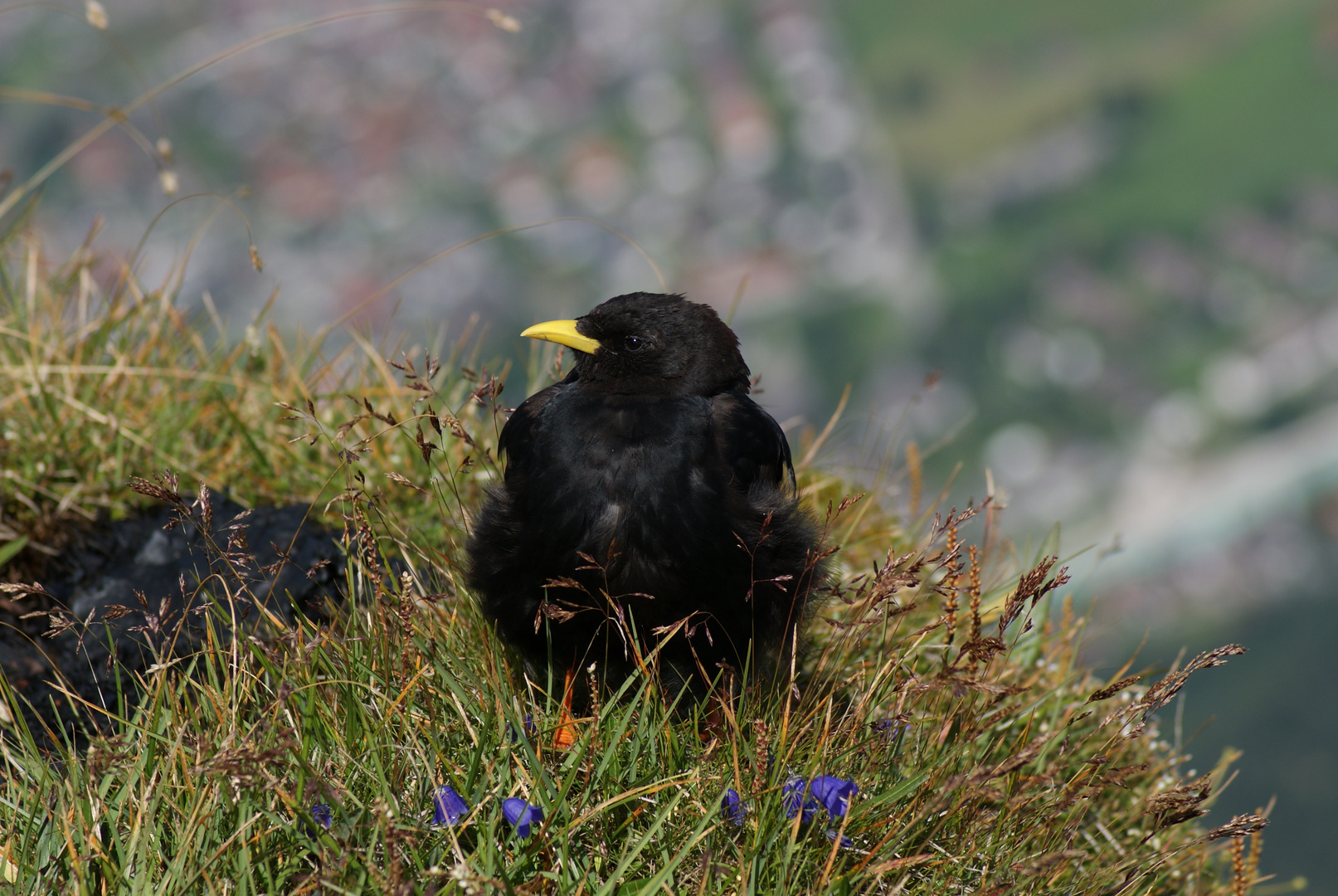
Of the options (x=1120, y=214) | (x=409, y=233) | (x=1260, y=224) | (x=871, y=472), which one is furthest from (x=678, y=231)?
(x=871, y=472)

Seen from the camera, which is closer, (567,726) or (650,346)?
(567,726)

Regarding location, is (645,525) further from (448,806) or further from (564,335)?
(448,806)

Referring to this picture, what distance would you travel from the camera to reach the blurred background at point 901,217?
133 meters

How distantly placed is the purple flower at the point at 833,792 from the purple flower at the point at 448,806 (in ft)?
2.93

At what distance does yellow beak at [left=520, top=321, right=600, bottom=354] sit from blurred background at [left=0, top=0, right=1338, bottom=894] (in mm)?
115478

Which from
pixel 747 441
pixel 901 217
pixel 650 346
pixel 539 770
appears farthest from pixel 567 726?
pixel 901 217

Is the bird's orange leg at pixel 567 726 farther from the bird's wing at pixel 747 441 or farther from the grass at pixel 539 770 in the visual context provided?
the bird's wing at pixel 747 441

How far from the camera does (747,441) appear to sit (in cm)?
361

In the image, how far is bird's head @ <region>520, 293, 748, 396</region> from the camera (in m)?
3.74

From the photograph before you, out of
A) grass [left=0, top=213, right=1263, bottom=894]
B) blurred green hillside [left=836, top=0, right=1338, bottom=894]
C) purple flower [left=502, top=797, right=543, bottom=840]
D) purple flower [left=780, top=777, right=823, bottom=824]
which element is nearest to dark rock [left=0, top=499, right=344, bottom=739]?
grass [left=0, top=213, right=1263, bottom=894]

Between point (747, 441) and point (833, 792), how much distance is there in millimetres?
1394

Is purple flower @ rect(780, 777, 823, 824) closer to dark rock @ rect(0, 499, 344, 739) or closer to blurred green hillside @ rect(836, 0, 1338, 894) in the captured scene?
dark rock @ rect(0, 499, 344, 739)

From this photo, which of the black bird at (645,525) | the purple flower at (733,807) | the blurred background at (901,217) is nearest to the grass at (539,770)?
the purple flower at (733,807)

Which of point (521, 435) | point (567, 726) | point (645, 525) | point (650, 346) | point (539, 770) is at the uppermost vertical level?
point (650, 346)
